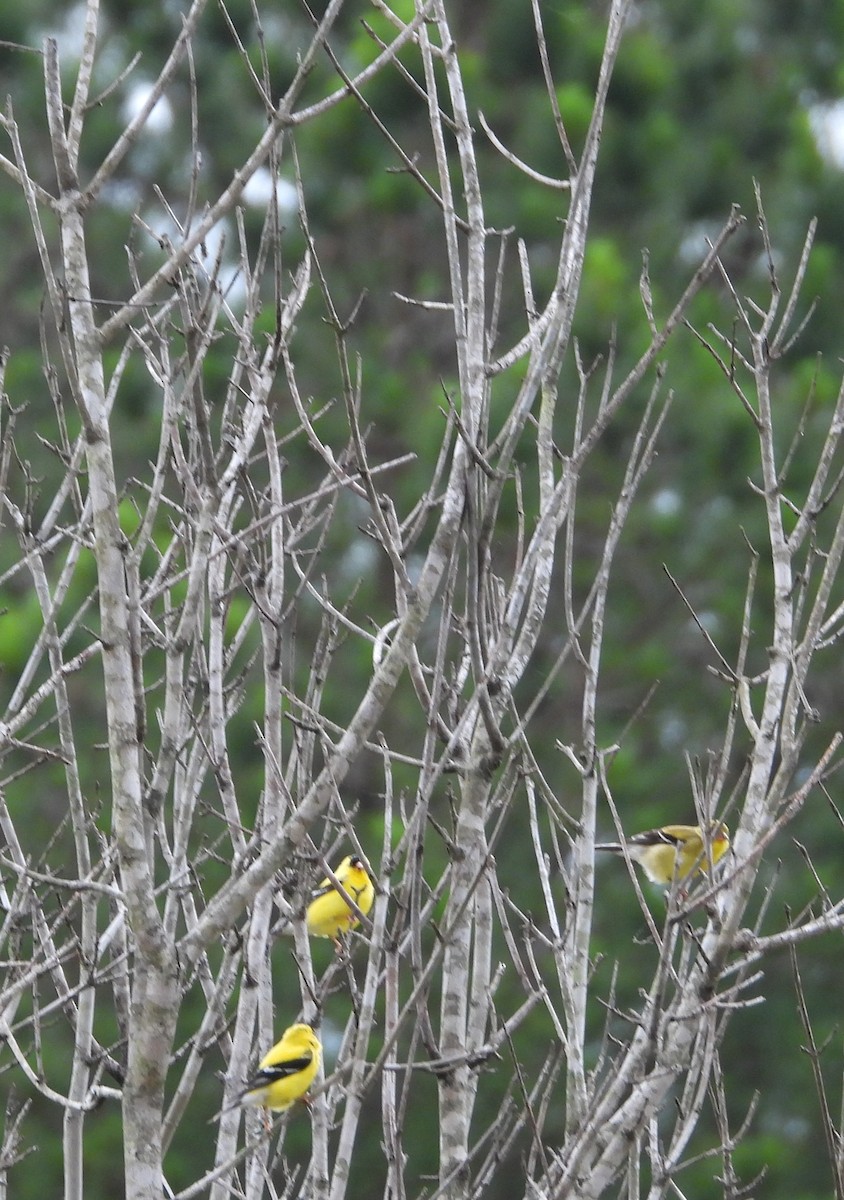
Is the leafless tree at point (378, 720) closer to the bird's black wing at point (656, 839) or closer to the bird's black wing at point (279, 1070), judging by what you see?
the bird's black wing at point (279, 1070)

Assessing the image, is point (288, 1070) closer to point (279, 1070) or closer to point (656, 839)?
point (279, 1070)

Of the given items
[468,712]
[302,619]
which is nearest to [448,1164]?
[468,712]

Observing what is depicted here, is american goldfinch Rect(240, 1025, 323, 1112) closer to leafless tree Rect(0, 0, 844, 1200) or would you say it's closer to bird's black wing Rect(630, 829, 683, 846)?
leafless tree Rect(0, 0, 844, 1200)

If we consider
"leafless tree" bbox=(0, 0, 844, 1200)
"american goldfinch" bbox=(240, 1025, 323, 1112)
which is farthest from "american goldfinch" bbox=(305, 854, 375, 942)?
"leafless tree" bbox=(0, 0, 844, 1200)

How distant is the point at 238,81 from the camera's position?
10.4 metres

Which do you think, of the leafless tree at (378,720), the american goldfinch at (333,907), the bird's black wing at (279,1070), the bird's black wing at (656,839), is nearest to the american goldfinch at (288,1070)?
the bird's black wing at (279,1070)

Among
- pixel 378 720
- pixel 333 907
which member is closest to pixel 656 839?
pixel 333 907

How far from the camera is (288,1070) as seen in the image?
16.0ft

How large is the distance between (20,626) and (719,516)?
151 inches

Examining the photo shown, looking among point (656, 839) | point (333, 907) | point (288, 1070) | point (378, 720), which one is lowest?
point (656, 839)

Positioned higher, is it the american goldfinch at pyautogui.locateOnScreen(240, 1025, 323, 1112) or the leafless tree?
the leafless tree

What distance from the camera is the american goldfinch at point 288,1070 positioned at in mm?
4730

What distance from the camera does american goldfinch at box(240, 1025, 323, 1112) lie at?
15.5 ft

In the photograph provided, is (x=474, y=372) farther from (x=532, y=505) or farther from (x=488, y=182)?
(x=488, y=182)
